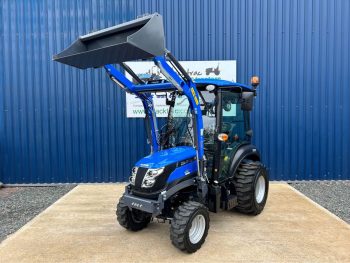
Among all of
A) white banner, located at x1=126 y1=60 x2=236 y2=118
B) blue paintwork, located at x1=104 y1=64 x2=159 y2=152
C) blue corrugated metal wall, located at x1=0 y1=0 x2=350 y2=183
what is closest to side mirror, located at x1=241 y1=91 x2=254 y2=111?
blue paintwork, located at x1=104 y1=64 x2=159 y2=152

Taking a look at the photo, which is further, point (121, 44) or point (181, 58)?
point (181, 58)

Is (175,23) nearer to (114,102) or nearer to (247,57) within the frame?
(247,57)

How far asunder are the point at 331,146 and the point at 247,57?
2869mm

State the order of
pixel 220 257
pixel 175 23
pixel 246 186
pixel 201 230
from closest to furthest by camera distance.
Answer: pixel 220 257
pixel 201 230
pixel 246 186
pixel 175 23

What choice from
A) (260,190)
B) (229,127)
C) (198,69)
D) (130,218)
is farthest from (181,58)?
(130,218)

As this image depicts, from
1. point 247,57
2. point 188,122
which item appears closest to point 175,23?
point 247,57

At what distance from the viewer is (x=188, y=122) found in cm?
388

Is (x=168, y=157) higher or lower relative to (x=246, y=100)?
lower

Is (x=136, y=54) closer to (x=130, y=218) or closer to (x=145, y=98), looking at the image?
(x=145, y=98)

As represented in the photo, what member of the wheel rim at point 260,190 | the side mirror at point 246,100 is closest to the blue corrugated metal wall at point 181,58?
the wheel rim at point 260,190

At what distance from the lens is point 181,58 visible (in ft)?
20.8

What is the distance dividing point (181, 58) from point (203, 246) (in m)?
4.26

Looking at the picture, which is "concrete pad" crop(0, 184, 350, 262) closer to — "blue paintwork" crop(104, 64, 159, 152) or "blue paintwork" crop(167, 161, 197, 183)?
"blue paintwork" crop(167, 161, 197, 183)

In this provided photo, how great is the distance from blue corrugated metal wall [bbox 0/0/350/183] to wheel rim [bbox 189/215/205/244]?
11.1 feet
